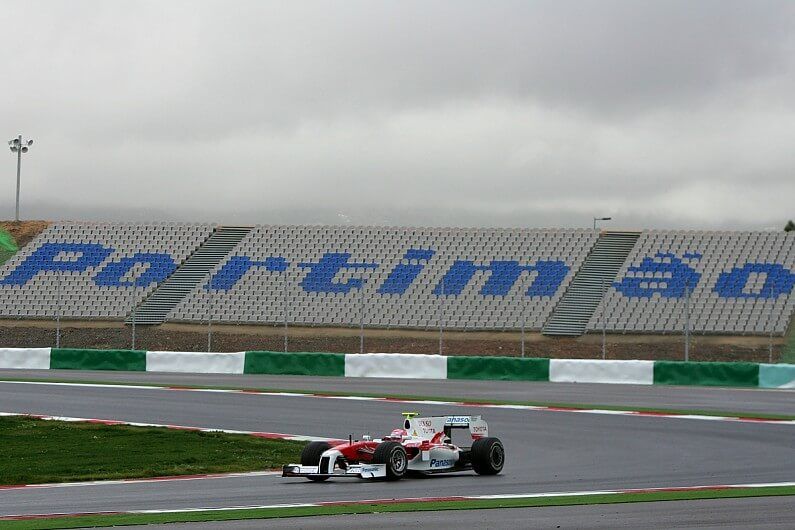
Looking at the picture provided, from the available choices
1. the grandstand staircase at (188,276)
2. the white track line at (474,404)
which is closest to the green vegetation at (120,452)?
the white track line at (474,404)

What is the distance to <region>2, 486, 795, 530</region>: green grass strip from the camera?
10875mm

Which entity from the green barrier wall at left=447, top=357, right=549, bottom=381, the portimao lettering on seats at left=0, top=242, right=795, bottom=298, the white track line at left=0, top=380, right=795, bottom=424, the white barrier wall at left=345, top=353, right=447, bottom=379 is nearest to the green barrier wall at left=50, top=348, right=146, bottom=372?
the white track line at left=0, top=380, right=795, bottom=424

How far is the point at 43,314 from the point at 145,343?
508 centimetres

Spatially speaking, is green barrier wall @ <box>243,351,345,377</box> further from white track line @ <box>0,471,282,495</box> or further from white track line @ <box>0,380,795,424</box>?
white track line @ <box>0,471,282,495</box>

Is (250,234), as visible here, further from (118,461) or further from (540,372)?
(118,461)

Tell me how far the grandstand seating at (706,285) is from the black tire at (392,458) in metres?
25.9

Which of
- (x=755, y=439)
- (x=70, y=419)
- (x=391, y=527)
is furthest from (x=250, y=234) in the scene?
(x=391, y=527)

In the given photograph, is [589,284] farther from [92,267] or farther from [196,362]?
[92,267]

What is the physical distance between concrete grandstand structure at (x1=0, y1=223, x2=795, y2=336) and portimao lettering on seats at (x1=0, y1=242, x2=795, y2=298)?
0.08 metres

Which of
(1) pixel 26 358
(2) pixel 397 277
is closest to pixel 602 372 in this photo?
(2) pixel 397 277

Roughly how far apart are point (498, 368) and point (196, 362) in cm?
970

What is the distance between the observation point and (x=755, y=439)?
20562 mm

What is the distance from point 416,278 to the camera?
48.4 metres

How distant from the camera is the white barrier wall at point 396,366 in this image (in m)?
36.6
